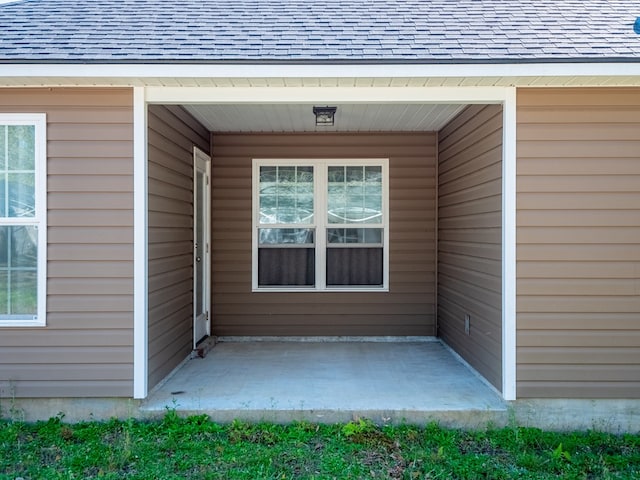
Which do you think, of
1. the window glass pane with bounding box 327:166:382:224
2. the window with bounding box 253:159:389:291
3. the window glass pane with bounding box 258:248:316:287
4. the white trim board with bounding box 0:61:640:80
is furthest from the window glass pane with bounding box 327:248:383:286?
the white trim board with bounding box 0:61:640:80

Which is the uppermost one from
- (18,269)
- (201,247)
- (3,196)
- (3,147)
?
(3,147)

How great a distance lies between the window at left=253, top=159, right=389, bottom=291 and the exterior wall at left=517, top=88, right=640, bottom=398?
2.50 meters

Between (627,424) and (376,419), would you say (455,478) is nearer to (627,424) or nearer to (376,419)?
(376,419)

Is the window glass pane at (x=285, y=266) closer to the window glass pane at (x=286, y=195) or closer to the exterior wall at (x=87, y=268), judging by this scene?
the window glass pane at (x=286, y=195)

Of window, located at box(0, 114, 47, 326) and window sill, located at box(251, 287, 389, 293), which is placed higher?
window, located at box(0, 114, 47, 326)

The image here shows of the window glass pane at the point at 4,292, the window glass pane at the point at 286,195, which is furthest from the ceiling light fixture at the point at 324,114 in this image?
the window glass pane at the point at 4,292

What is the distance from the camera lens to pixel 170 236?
4.57 m

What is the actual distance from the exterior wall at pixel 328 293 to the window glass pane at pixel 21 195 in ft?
8.28

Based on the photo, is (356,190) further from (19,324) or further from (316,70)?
(19,324)

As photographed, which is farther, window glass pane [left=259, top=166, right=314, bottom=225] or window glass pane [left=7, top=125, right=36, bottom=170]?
window glass pane [left=259, top=166, right=314, bottom=225]

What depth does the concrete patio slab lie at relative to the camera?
3.80 m

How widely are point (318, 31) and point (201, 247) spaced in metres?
2.82

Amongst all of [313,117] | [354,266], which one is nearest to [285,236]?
[354,266]

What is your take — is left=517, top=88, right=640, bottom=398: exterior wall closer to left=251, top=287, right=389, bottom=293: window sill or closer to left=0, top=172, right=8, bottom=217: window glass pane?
left=251, top=287, right=389, bottom=293: window sill
